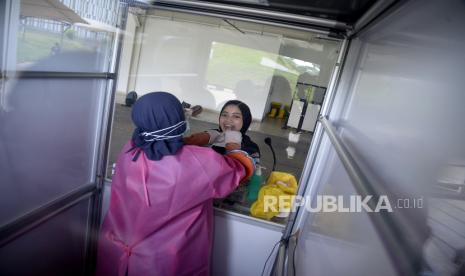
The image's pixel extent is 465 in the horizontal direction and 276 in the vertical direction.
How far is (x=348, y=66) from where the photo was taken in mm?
1557

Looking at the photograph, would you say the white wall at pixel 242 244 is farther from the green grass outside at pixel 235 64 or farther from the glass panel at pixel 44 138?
the green grass outside at pixel 235 64

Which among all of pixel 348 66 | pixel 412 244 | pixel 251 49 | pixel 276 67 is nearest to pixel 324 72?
pixel 276 67

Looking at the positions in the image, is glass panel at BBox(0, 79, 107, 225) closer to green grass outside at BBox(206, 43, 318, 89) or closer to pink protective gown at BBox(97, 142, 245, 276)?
pink protective gown at BBox(97, 142, 245, 276)

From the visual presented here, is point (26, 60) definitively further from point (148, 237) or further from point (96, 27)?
point (148, 237)

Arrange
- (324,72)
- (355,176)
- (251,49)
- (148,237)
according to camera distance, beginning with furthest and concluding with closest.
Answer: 1. (324,72)
2. (251,49)
3. (148,237)
4. (355,176)

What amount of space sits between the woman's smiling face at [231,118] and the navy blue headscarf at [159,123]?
0.62m

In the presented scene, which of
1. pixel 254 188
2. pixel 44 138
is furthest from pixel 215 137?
pixel 44 138

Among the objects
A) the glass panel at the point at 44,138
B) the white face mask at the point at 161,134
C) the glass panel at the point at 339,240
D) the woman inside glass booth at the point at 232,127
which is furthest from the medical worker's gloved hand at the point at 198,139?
the glass panel at the point at 339,240

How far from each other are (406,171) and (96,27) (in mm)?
1724

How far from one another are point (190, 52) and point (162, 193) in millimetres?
7556

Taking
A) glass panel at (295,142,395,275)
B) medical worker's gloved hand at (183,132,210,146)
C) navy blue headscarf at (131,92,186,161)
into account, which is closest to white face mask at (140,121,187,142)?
navy blue headscarf at (131,92,186,161)

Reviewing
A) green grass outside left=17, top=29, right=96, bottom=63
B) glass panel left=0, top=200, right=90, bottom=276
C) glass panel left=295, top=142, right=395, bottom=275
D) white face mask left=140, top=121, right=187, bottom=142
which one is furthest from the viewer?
glass panel left=0, top=200, right=90, bottom=276

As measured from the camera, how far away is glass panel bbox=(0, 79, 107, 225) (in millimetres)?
1277

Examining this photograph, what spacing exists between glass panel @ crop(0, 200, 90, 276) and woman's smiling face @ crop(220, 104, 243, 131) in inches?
42.0
